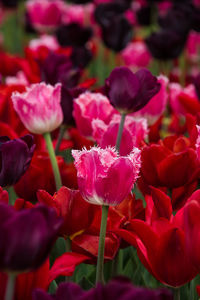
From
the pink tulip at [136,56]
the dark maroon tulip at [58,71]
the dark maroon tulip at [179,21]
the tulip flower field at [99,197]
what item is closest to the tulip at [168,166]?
the tulip flower field at [99,197]

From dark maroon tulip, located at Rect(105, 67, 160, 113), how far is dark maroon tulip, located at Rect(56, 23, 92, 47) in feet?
3.34

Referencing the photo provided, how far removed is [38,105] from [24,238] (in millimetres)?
400

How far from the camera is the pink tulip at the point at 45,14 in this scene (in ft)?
7.61

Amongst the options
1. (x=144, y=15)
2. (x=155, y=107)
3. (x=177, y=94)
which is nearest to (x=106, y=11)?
(x=144, y=15)

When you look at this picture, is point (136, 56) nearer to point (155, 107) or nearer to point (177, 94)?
point (177, 94)

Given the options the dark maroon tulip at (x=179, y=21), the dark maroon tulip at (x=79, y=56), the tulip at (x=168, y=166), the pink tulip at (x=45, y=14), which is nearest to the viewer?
the tulip at (x=168, y=166)

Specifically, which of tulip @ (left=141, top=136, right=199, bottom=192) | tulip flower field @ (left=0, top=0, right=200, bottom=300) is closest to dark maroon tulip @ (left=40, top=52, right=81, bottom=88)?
tulip flower field @ (left=0, top=0, right=200, bottom=300)

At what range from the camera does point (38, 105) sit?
79 cm

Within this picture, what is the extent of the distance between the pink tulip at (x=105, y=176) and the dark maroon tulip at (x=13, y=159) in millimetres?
80

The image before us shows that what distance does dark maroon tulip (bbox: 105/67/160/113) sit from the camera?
0.75 metres

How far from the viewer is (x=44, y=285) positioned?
20.3 inches

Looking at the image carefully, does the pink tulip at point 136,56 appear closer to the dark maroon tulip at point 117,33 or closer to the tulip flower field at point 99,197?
the dark maroon tulip at point 117,33

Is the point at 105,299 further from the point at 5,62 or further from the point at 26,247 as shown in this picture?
the point at 5,62

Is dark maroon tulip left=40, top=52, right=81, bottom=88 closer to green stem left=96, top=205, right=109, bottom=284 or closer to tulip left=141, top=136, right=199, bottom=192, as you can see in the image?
tulip left=141, top=136, right=199, bottom=192
